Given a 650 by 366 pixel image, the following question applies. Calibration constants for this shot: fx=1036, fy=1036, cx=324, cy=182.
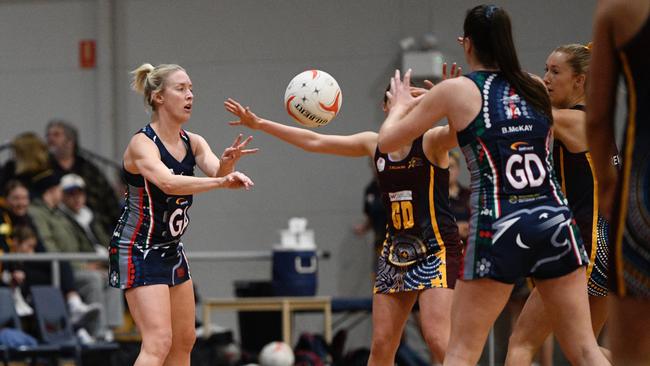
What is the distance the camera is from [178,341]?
5172mm

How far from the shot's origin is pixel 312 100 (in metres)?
5.27

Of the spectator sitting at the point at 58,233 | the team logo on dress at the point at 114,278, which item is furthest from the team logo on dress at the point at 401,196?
the spectator sitting at the point at 58,233

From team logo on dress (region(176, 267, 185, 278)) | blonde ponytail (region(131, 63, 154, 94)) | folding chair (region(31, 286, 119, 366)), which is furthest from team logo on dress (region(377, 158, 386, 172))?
folding chair (region(31, 286, 119, 366))

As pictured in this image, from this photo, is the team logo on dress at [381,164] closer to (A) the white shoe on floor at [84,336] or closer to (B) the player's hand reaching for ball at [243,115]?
(B) the player's hand reaching for ball at [243,115]

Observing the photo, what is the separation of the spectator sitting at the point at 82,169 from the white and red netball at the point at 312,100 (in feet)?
17.7

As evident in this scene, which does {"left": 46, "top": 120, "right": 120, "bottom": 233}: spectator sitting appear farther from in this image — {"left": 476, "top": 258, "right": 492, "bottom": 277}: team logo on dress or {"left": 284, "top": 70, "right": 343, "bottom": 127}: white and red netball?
{"left": 476, "top": 258, "right": 492, "bottom": 277}: team logo on dress

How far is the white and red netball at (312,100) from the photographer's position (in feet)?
17.3

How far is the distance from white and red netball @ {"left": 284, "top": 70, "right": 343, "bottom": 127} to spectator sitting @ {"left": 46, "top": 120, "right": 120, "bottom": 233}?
212 inches

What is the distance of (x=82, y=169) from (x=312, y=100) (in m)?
5.97

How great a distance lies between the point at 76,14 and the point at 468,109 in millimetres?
9455

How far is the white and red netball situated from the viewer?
208 inches

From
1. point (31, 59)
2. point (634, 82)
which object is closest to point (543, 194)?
point (634, 82)

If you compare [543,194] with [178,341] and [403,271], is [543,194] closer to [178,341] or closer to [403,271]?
[403,271]

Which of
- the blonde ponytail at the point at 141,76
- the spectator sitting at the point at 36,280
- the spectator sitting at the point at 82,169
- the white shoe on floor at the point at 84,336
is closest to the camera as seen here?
the blonde ponytail at the point at 141,76
